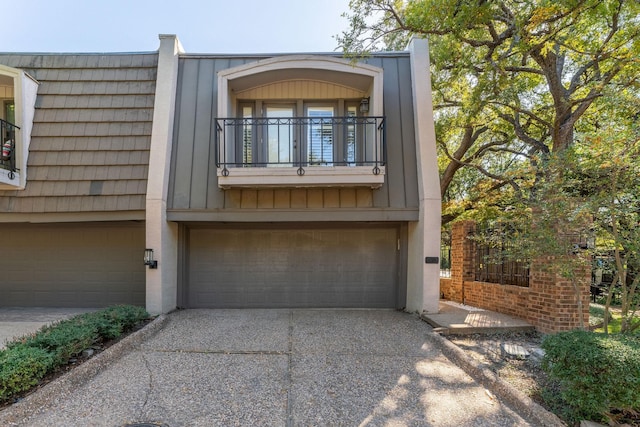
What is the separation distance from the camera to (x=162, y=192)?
5930 millimetres

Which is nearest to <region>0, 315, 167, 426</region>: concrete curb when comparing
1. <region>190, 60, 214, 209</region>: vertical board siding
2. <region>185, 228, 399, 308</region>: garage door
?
<region>185, 228, 399, 308</region>: garage door

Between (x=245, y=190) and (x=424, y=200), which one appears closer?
(x=424, y=200)

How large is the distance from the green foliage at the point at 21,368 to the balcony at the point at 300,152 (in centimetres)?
343

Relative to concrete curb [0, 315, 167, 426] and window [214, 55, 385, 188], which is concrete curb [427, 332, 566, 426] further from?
concrete curb [0, 315, 167, 426]

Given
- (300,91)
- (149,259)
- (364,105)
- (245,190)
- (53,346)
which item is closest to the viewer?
(53,346)

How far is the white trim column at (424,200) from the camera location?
6031 millimetres

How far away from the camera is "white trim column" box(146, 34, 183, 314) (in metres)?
5.91

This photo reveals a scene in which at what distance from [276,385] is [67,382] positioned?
2162 millimetres

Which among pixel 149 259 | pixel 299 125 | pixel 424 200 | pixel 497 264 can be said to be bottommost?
pixel 497 264

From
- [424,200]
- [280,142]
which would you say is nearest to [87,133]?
[280,142]

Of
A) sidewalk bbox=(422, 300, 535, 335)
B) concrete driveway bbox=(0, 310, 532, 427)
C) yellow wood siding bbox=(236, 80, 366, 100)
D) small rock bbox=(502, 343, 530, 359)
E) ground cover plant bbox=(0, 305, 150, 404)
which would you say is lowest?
concrete driveway bbox=(0, 310, 532, 427)

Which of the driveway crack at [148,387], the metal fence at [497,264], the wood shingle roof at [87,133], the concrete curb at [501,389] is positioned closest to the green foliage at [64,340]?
the driveway crack at [148,387]

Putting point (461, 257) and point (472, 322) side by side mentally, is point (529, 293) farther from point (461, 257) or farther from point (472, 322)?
point (461, 257)

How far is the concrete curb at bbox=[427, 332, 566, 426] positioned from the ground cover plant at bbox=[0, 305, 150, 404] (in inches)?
184
